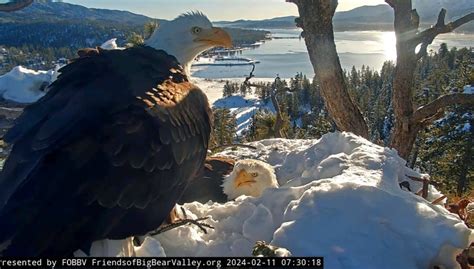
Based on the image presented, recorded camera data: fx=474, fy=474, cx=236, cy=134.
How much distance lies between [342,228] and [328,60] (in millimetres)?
5063

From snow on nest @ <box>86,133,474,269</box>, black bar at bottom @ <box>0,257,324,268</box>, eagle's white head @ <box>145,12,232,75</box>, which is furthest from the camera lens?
eagle's white head @ <box>145,12,232,75</box>

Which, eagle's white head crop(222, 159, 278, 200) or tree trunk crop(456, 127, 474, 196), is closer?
eagle's white head crop(222, 159, 278, 200)

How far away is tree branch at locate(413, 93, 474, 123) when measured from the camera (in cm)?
735

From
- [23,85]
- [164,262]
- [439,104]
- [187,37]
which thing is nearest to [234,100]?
[23,85]

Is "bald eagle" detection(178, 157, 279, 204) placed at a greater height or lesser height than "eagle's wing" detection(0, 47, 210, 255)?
lesser

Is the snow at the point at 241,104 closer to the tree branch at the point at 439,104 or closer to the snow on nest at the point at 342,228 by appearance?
the tree branch at the point at 439,104

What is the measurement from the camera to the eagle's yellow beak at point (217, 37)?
484cm

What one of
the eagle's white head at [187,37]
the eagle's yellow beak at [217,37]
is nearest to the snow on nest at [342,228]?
the eagle's white head at [187,37]

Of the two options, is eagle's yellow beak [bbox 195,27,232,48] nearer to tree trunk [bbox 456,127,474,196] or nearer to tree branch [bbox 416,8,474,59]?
tree branch [bbox 416,8,474,59]

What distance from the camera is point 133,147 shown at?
265 centimetres

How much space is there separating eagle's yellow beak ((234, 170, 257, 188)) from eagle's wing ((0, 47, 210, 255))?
1.34 m

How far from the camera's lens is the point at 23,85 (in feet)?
54.3

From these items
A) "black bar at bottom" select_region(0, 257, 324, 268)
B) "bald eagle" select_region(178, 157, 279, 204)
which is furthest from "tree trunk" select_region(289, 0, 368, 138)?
"black bar at bottom" select_region(0, 257, 324, 268)

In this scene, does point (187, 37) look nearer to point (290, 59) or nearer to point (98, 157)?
point (98, 157)
